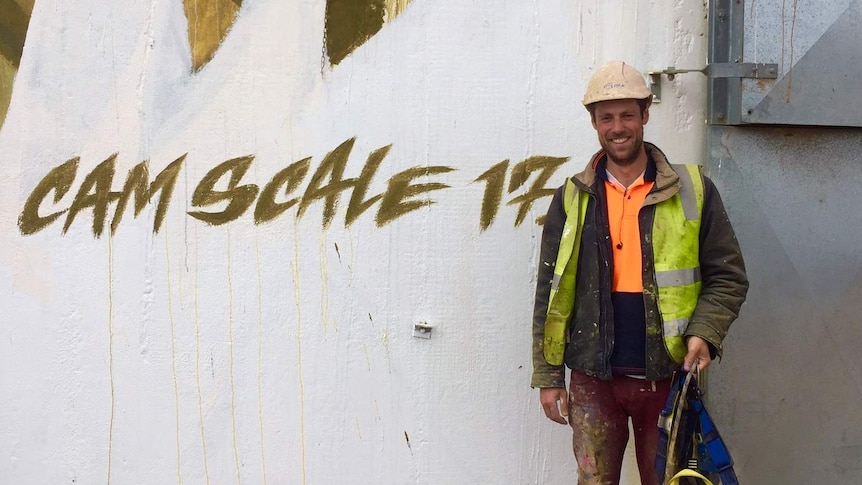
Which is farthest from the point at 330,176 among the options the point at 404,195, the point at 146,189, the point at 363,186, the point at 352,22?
the point at 146,189

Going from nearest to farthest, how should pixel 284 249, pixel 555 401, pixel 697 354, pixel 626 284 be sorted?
pixel 697 354, pixel 626 284, pixel 555 401, pixel 284 249

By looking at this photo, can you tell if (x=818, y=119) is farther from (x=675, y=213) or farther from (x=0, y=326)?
(x=0, y=326)

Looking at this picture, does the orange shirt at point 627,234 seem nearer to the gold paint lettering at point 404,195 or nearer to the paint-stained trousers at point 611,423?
the paint-stained trousers at point 611,423

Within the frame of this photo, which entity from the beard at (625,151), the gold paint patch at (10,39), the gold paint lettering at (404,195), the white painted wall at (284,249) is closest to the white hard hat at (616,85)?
the beard at (625,151)

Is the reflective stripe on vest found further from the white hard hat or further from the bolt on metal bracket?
the bolt on metal bracket

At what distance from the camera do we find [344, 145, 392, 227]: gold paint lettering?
10.6 ft

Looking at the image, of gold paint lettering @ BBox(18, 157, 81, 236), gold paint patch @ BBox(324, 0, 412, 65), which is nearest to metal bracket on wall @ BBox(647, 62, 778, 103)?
gold paint patch @ BBox(324, 0, 412, 65)

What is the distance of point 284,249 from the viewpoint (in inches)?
128

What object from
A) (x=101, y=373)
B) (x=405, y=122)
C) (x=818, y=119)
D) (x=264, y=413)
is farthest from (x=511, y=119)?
(x=101, y=373)

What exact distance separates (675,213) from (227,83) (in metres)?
1.61

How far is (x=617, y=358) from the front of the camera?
8.72 feet

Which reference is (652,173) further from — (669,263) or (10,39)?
(10,39)

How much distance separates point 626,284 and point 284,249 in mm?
1247

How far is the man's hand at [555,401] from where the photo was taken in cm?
278
